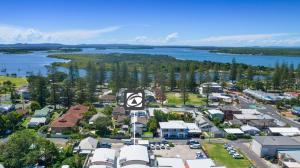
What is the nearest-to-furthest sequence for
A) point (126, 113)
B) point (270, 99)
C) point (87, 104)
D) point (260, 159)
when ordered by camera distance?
point (260, 159), point (126, 113), point (87, 104), point (270, 99)

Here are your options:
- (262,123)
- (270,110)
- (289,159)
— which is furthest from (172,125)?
(270,110)

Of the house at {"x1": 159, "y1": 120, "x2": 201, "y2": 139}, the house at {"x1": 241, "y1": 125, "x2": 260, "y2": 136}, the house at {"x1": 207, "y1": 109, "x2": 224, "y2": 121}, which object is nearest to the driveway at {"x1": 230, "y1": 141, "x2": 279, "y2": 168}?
the house at {"x1": 241, "y1": 125, "x2": 260, "y2": 136}

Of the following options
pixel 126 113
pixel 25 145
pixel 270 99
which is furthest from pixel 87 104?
pixel 270 99

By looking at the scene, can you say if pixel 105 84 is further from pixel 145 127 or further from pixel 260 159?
pixel 260 159

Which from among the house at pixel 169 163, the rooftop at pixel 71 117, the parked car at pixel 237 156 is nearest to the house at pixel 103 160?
the house at pixel 169 163

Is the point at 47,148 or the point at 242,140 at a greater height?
Result: the point at 47,148

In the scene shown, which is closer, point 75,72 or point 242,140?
point 242,140

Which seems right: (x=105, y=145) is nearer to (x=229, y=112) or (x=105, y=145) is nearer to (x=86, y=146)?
(x=86, y=146)
